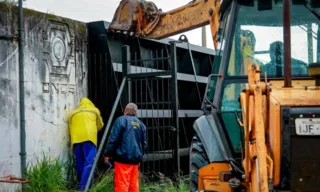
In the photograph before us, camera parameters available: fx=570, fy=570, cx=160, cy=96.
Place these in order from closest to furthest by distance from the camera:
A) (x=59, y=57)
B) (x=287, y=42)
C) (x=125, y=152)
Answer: (x=287, y=42), (x=125, y=152), (x=59, y=57)

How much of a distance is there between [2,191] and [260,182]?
4.75 meters

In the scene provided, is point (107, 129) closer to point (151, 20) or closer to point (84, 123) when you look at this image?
point (84, 123)

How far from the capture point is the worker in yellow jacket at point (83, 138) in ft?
28.8

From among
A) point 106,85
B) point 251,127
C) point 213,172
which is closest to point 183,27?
point 106,85

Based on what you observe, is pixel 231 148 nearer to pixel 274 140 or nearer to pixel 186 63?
pixel 274 140

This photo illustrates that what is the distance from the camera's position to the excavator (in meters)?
4.17

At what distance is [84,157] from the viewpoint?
8.84m

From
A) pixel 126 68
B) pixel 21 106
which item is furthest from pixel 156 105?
pixel 21 106

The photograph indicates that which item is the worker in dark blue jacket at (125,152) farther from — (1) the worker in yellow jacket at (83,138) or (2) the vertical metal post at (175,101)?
(2) the vertical metal post at (175,101)

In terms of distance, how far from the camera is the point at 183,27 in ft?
31.4

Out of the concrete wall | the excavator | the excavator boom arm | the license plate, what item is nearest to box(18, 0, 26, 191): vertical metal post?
the concrete wall

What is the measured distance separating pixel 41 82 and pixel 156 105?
222 cm

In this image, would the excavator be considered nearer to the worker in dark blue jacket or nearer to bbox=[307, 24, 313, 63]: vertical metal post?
bbox=[307, 24, 313, 63]: vertical metal post

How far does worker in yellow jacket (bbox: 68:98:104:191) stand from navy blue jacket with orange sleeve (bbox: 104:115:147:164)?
0.84 m
